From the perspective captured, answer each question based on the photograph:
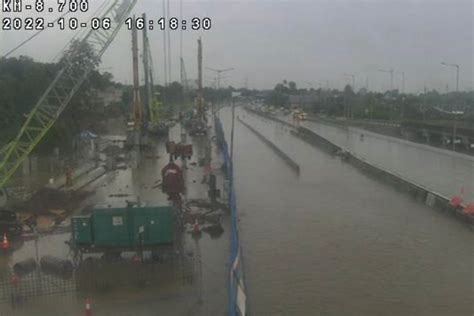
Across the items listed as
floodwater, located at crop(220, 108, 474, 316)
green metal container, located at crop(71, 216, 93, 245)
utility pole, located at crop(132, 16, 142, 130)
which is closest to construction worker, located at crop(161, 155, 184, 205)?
floodwater, located at crop(220, 108, 474, 316)

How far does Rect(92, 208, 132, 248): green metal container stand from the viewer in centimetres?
884

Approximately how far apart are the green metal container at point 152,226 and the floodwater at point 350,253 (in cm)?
141

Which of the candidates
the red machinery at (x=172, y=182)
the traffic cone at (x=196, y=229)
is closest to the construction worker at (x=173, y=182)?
the red machinery at (x=172, y=182)

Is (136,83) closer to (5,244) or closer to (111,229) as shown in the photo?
(5,244)

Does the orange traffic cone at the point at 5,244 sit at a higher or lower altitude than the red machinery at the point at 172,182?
lower

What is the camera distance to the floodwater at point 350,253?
757cm

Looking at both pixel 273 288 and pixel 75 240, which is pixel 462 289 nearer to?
pixel 273 288

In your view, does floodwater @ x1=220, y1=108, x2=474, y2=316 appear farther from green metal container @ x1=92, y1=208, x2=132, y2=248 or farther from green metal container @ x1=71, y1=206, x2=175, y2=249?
green metal container @ x1=92, y1=208, x2=132, y2=248

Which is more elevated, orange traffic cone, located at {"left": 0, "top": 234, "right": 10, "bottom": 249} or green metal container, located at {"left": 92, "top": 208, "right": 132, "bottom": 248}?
green metal container, located at {"left": 92, "top": 208, "right": 132, "bottom": 248}

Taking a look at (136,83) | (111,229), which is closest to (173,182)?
(111,229)

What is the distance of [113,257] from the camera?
899 cm

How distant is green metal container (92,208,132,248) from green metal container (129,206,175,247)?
11cm

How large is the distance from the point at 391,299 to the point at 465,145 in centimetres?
2414

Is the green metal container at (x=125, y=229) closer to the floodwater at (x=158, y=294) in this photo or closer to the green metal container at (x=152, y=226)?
the green metal container at (x=152, y=226)
